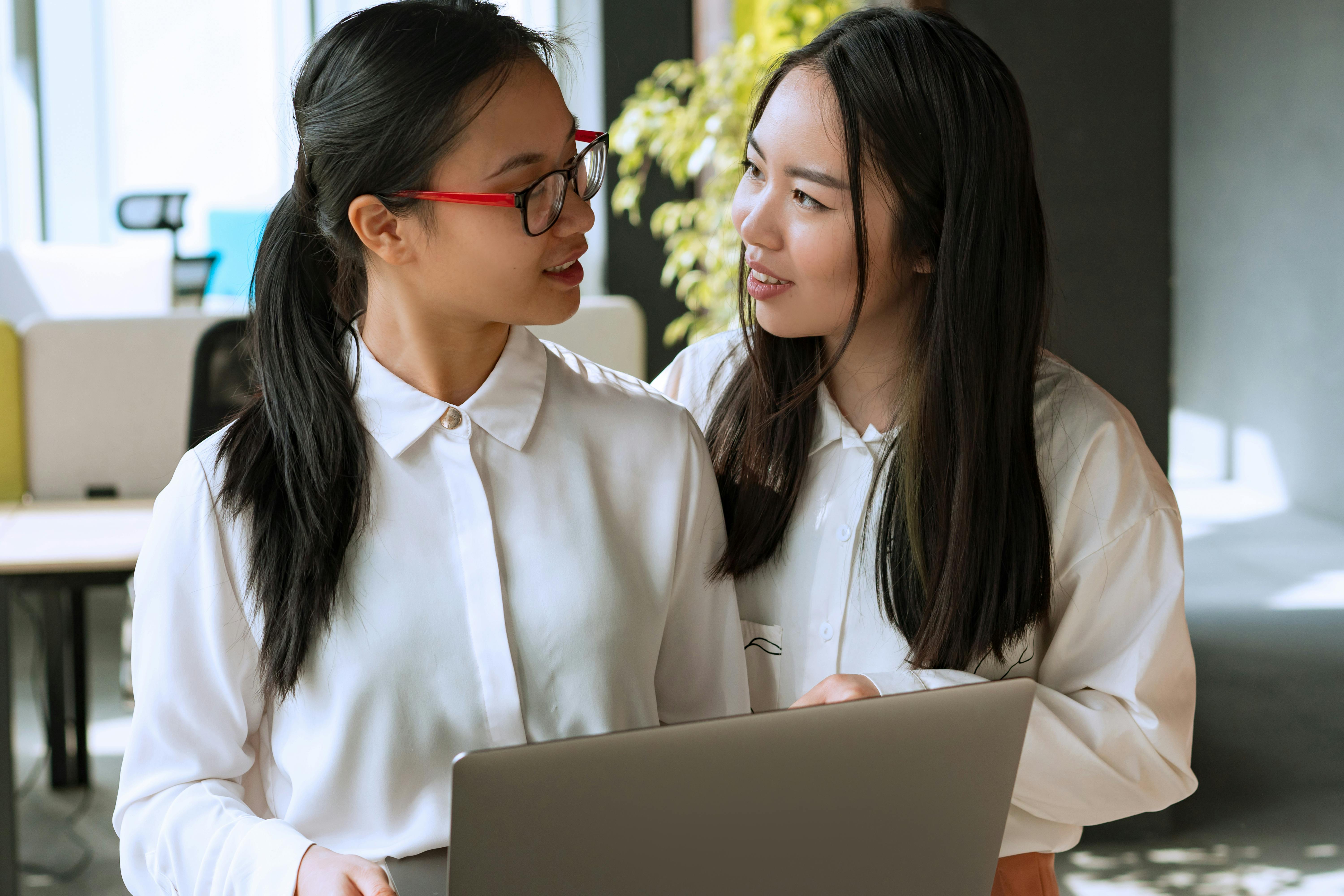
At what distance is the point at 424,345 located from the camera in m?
1.08

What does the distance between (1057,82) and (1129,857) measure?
A: 1.67 meters

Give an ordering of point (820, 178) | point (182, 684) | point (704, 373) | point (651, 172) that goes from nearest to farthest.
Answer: point (182, 684) → point (820, 178) → point (704, 373) → point (651, 172)

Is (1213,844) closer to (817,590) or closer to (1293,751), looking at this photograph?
(1293,751)

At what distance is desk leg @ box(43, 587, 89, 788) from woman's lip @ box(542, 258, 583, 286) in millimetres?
2370

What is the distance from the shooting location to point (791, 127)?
120 centimetres

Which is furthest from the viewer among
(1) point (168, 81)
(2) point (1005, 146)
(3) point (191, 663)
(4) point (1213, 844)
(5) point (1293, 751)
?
(1) point (168, 81)

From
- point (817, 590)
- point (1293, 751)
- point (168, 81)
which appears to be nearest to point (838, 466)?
point (817, 590)

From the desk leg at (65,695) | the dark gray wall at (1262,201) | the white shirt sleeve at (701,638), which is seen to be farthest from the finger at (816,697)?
the desk leg at (65,695)

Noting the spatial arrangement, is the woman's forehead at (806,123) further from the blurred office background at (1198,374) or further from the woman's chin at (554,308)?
the blurred office background at (1198,374)

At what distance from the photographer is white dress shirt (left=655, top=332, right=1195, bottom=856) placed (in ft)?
3.69

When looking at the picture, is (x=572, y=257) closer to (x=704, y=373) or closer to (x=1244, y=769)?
(x=704, y=373)

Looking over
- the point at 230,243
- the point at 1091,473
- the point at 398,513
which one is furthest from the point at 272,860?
the point at 230,243

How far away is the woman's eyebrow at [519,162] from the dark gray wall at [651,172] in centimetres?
373

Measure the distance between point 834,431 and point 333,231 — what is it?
549 mm
